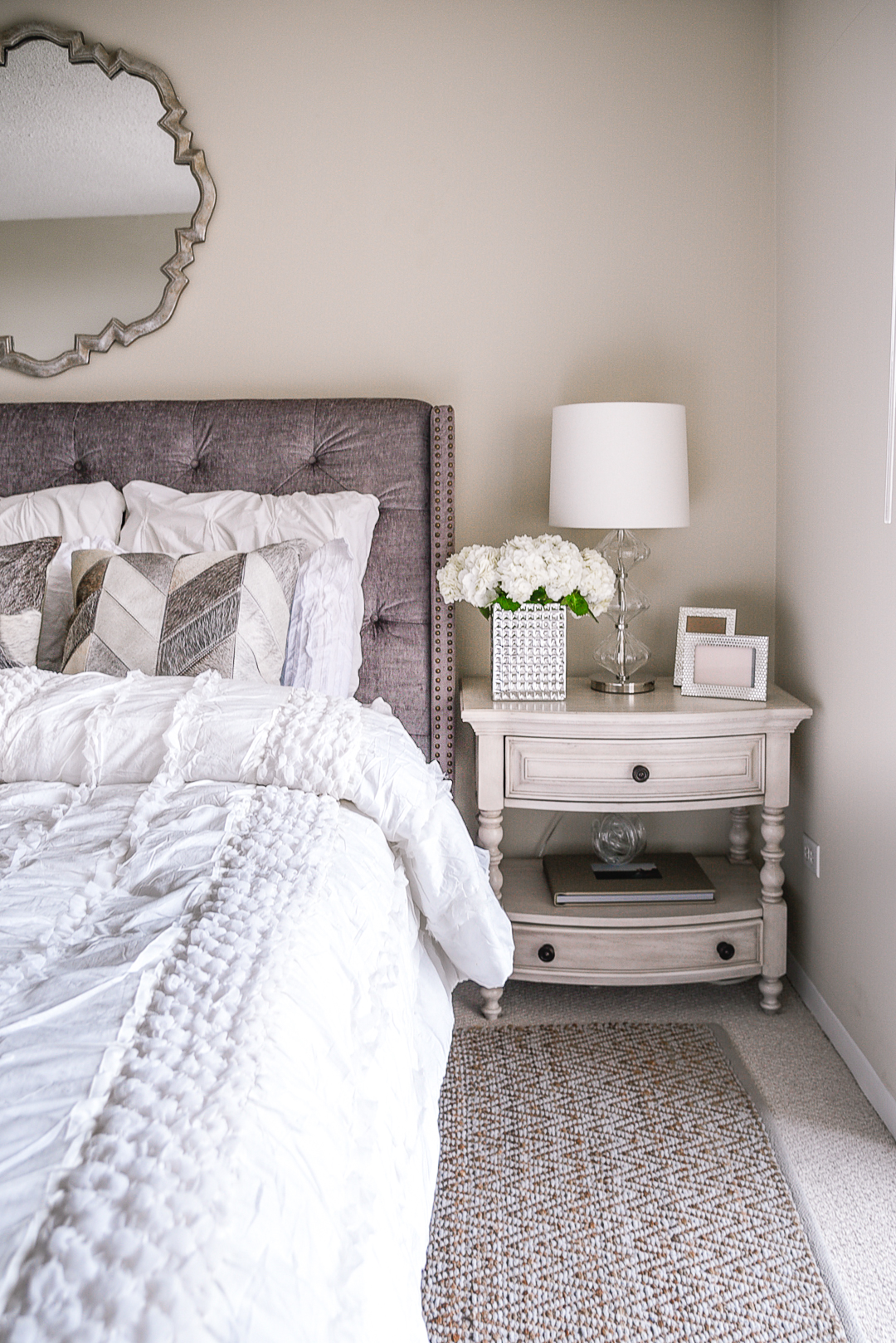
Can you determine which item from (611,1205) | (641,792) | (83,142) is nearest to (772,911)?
(641,792)

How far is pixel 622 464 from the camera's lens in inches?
83.0

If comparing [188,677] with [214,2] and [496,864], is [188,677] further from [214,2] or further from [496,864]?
[214,2]

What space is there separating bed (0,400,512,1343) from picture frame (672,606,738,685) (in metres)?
0.55

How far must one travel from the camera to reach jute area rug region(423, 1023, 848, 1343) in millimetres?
1355

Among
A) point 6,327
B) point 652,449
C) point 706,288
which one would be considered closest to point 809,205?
point 706,288

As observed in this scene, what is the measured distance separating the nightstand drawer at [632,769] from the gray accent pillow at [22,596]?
3.30 ft

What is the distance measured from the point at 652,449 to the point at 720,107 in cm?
95

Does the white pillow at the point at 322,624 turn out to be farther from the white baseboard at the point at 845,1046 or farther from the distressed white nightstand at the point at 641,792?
the white baseboard at the point at 845,1046

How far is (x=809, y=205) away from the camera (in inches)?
84.1

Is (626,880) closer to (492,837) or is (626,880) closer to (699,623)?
(492,837)

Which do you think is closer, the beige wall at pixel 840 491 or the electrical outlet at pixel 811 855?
the beige wall at pixel 840 491

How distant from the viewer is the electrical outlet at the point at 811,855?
220cm

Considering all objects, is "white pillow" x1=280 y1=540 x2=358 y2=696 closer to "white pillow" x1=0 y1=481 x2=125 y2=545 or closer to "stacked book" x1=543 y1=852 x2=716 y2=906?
"white pillow" x1=0 y1=481 x2=125 y2=545

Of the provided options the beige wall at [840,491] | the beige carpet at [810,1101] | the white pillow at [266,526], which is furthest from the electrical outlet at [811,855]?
the white pillow at [266,526]
